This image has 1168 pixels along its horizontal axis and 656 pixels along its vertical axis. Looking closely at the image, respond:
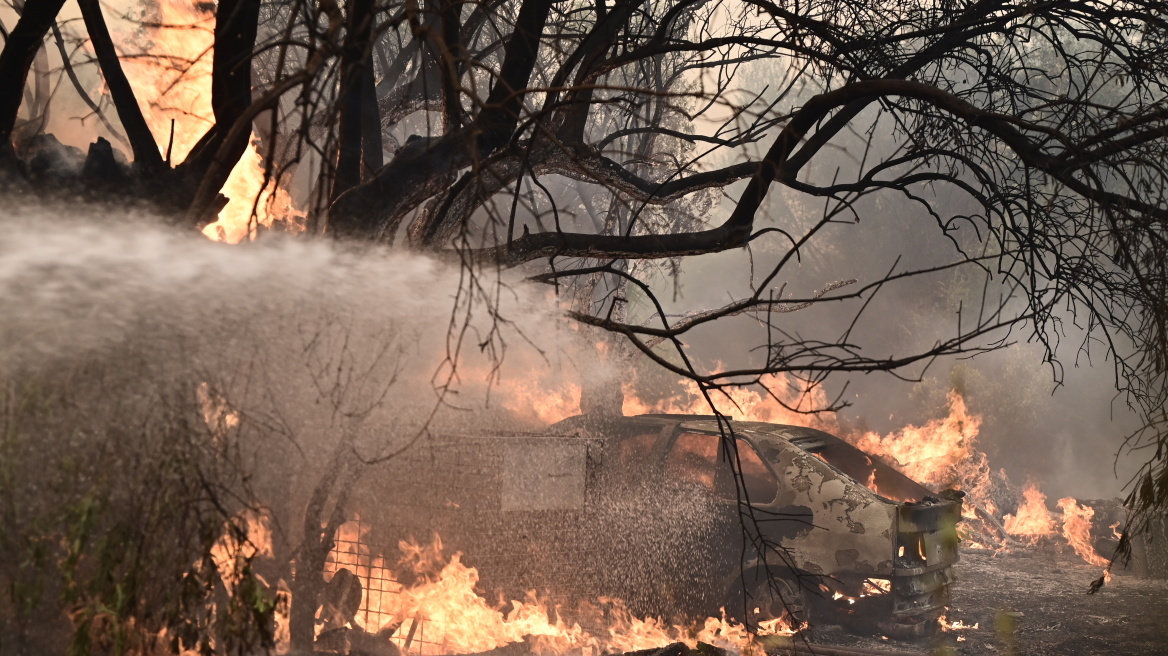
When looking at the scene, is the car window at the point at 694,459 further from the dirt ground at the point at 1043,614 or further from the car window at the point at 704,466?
the dirt ground at the point at 1043,614

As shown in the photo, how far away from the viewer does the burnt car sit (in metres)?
6.24

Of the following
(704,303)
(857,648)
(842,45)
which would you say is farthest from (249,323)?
(704,303)

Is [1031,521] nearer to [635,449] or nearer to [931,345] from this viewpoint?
[635,449]

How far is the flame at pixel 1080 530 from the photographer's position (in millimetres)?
11742

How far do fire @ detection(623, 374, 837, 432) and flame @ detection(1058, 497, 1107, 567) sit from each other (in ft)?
11.4

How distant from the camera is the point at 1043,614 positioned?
8445 mm

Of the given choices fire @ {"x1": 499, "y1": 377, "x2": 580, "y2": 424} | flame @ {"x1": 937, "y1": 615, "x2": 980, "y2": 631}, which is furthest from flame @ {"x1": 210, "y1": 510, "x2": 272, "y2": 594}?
fire @ {"x1": 499, "y1": 377, "x2": 580, "y2": 424}

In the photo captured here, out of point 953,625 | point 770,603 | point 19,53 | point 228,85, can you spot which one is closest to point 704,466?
point 770,603

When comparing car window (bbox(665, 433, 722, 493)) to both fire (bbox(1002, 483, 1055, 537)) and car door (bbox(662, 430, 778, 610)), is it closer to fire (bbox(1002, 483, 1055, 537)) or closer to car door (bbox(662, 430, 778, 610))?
car door (bbox(662, 430, 778, 610))

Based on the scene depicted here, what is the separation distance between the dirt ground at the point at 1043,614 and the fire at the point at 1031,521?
3.41 ft

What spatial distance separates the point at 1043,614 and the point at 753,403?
7.10 meters

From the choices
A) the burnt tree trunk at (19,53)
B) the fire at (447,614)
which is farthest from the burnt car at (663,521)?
the burnt tree trunk at (19,53)

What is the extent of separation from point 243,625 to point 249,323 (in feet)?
7.59

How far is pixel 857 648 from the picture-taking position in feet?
22.4
